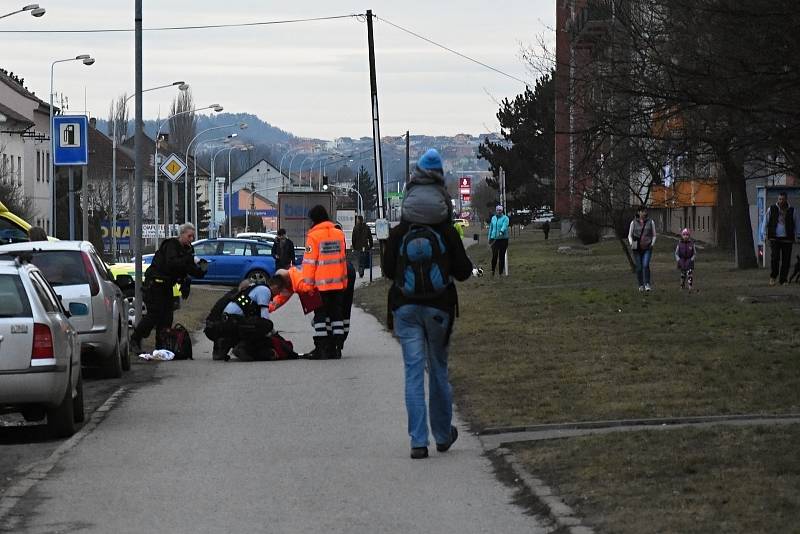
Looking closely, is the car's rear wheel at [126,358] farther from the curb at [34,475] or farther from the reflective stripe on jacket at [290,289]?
the curb at [34,475]

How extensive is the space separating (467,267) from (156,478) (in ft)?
8.15

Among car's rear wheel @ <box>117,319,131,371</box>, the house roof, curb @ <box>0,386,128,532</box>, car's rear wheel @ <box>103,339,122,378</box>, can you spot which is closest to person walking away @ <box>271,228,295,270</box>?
car's rear wheel @ <box>117,319,131,371</box>

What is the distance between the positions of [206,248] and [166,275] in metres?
27.1

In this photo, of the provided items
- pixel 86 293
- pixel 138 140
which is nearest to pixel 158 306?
pixel 86 293

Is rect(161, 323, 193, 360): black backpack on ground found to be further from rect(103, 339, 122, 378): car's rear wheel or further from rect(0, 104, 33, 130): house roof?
rect(0, 104, 33, 130): house roof

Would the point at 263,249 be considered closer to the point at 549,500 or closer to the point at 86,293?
the point at 86,293

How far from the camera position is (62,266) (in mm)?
17672

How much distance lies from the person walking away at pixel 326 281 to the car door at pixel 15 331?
296 inches

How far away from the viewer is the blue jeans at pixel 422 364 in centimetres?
1095

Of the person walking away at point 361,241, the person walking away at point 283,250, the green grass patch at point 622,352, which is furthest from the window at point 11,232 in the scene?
the person walking away at point 361,241

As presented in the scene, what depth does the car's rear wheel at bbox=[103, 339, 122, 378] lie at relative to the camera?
58.2 feet

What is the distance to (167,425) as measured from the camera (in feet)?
43.8

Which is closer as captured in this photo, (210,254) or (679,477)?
(679,477)

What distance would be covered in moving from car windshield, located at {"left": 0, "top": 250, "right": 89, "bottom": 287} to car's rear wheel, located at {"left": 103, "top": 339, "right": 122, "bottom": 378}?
818mm
